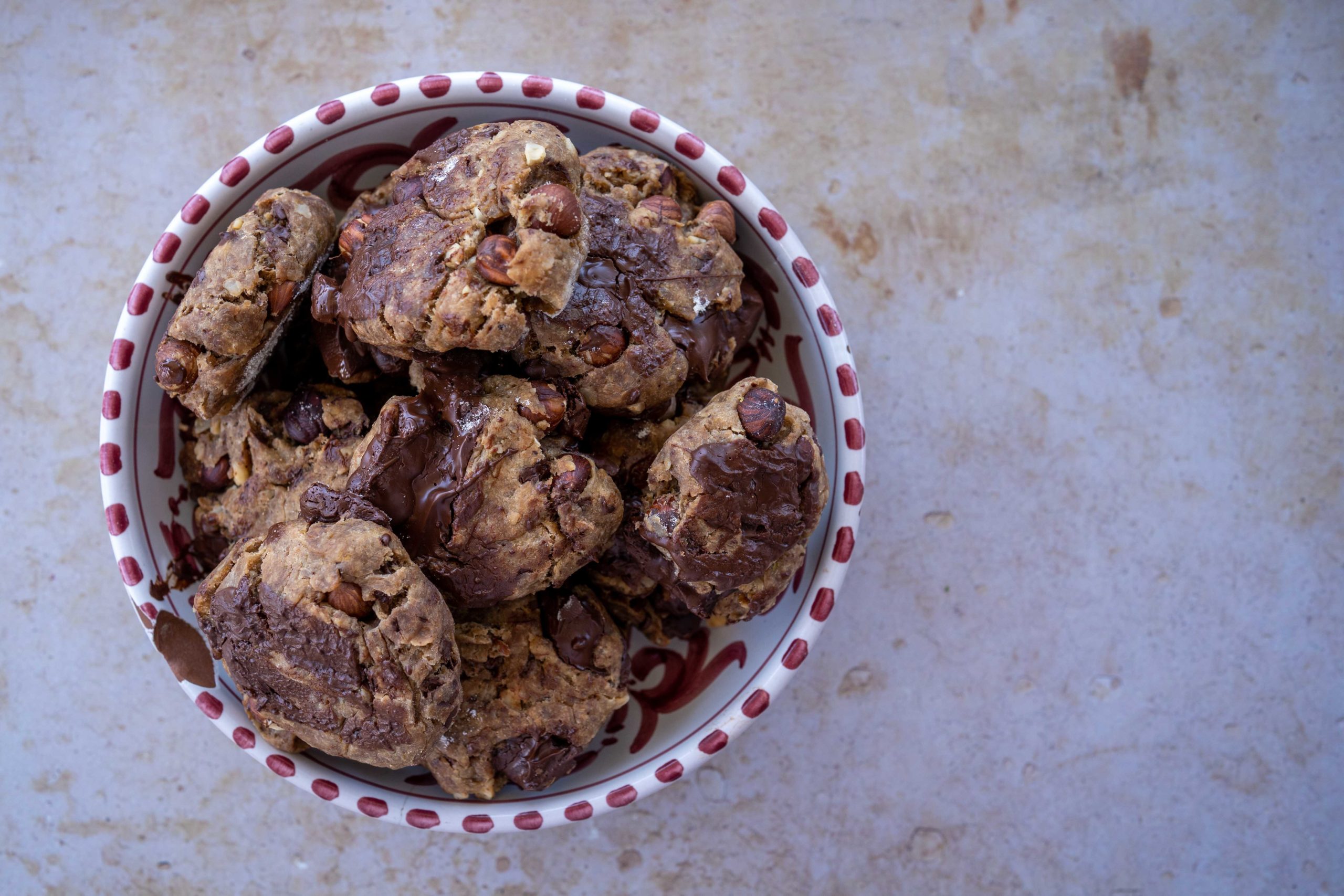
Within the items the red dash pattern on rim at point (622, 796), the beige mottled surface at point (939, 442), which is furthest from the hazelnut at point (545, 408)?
the beige mottled surface at point (939, 442)

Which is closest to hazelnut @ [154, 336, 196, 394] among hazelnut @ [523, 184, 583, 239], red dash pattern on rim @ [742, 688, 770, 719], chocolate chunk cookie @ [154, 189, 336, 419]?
chocolate chunk cookie @ [154, 189, 336, 419]

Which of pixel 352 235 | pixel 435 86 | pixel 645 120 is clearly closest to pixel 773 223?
pixel 645 120

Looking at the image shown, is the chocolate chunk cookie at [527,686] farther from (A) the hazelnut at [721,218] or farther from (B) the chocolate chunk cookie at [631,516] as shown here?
(A) the hazelnut at [721,218]

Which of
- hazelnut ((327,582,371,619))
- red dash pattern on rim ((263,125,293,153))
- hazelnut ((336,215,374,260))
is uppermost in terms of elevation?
red dash pattern on rim ((263,125,293,153))

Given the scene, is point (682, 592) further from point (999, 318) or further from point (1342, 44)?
point (1342, 44)

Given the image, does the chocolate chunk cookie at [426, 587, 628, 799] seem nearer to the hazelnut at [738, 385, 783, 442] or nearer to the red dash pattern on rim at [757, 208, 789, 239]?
the hazelnut at [738, 385, 783, 442]

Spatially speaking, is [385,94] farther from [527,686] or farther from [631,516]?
[527,686]

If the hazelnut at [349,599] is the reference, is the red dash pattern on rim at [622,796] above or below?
below
